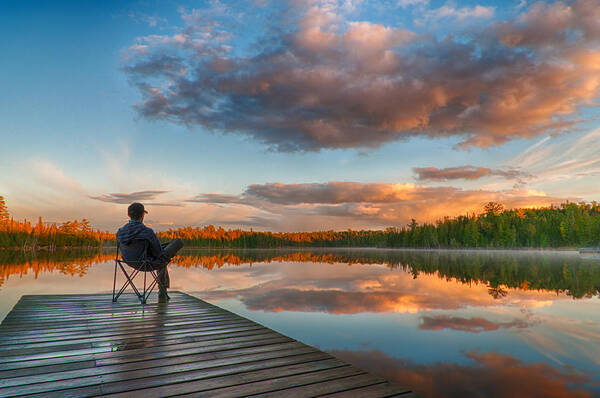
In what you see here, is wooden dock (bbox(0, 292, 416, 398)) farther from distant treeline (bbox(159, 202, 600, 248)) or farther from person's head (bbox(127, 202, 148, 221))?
distant treeline (bbox(159, 202, 600, 248))

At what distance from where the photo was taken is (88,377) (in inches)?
121

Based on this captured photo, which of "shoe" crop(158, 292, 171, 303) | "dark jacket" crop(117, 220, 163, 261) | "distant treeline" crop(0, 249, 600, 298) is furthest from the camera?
"distant treeline" crop(0, 249, 600, 298)

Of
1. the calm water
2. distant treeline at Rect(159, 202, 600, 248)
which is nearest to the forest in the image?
distant treeline at Rect(159, 202, 600, 248)

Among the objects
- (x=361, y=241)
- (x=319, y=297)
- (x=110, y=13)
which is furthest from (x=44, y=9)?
(x=361, y=241)

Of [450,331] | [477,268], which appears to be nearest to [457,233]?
[477,268]

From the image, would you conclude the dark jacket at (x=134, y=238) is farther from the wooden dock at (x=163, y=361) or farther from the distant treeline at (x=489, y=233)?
the distant treeline at (x=489, y=233)

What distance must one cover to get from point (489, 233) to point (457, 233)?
27.7 feet

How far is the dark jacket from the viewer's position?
670cm

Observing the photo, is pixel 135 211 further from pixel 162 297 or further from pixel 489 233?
pixel 489 233

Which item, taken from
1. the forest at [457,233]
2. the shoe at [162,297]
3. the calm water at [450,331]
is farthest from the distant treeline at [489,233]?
the shoe at [162,297]

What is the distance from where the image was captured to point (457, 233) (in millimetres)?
95250

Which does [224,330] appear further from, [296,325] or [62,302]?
[62,302]

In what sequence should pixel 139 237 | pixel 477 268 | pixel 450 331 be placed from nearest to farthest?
1. pixel 139 237
2. pixel 450 331
3. pixel 477 268

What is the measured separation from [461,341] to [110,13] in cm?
2135
